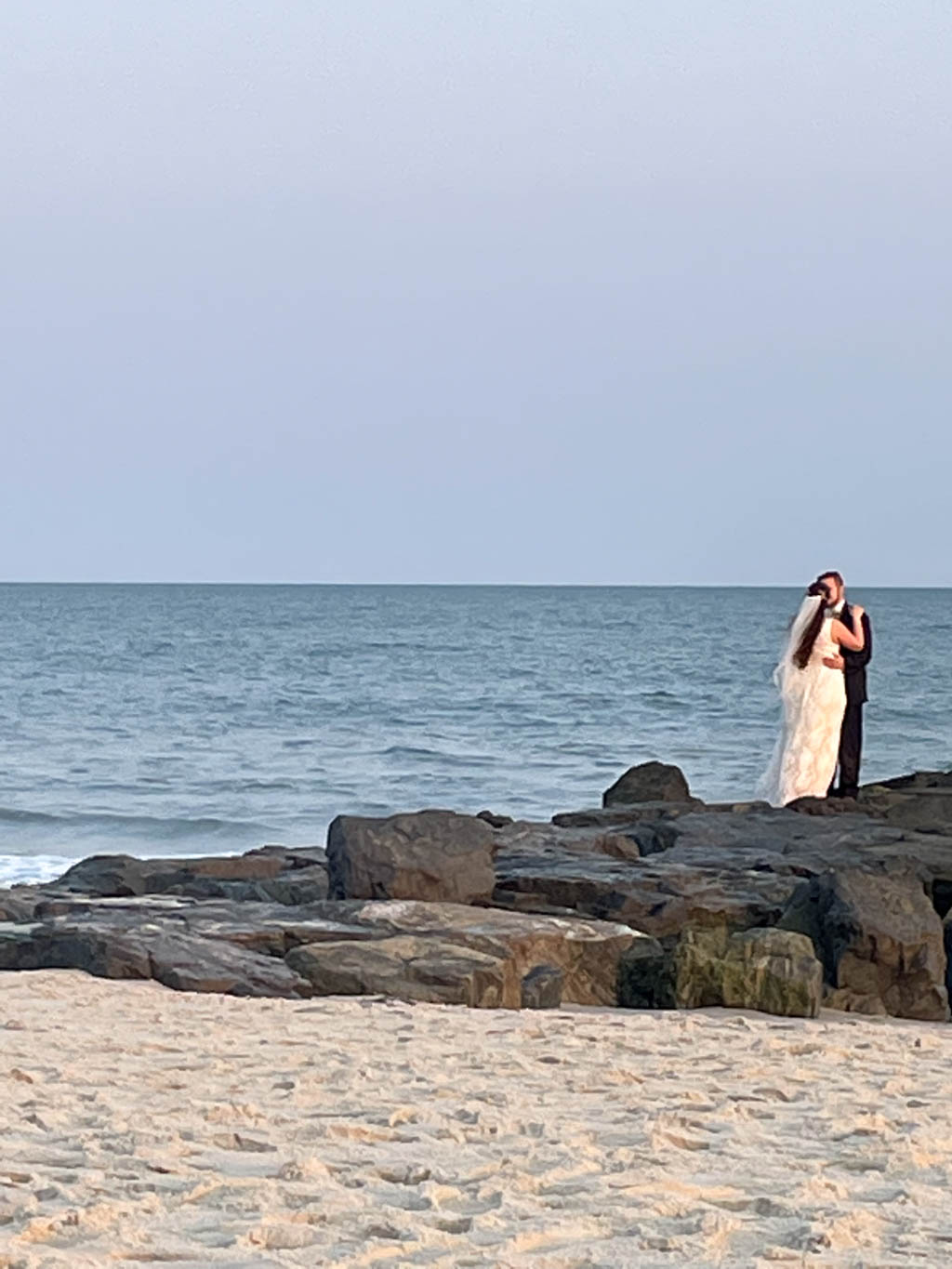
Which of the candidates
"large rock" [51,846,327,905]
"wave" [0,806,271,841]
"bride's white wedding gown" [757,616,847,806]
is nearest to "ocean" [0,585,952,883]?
"wave" [0,806,271,841]

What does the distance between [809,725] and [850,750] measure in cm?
81

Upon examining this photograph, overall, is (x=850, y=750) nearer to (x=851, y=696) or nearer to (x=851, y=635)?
(x=851, y=696)

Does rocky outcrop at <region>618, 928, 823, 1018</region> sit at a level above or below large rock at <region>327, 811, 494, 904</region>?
below

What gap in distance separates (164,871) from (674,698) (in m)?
33.7

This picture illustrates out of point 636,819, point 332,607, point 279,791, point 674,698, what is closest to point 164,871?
point 636,819

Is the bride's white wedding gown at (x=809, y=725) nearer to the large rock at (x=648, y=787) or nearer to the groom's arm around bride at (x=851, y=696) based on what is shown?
the groom's arm around bride at (x=851, y=696)

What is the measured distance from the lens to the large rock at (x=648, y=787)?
17656 mm

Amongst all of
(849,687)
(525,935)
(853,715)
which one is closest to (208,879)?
(525,935)

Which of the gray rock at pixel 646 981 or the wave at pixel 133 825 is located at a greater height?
the gray rock at pixel 646 981

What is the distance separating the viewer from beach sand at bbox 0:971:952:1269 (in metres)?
4.62

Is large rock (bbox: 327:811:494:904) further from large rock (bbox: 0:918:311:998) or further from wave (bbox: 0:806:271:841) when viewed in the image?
wave (bbox: 0:806:271:841)

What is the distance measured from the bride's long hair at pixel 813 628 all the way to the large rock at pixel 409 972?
723cm

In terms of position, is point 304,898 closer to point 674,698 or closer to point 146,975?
point 146,975

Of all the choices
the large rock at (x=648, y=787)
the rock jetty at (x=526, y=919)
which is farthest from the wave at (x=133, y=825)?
the rock jetty at (x=526, y=919)
